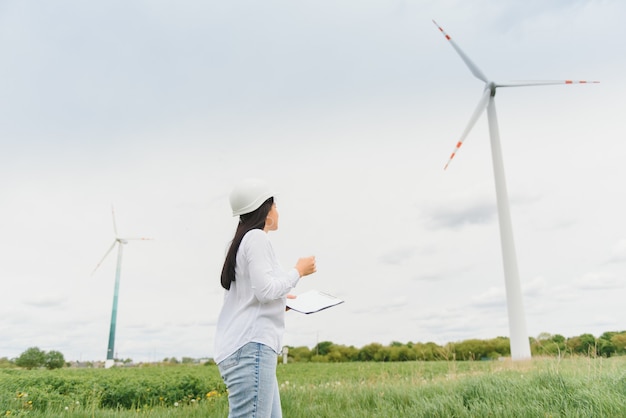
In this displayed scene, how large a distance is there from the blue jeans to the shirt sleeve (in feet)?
0.98

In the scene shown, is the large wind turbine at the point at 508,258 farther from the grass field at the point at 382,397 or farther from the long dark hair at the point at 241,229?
the long dark hair at the point at 241,229

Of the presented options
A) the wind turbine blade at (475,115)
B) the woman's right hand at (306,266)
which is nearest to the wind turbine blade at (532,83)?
the wind turbine blade at (475,115)

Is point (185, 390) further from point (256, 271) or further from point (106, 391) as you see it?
point (256, 271)

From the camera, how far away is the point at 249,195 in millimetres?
3227

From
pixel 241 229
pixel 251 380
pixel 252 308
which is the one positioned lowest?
pixel 251 380

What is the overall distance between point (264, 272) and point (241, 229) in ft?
1.20

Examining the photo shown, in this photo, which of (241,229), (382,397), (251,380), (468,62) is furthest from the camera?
(468,62)

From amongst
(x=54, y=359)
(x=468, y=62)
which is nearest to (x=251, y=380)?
(x=468, y=62)

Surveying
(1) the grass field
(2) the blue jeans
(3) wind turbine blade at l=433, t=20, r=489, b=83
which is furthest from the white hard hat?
(3) wind turbine blade at l=433, t=20, r=489, b=83

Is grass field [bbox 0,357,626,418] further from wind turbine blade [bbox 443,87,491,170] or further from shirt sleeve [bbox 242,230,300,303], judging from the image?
wind turbine blade [bbox 443,87,491,170]

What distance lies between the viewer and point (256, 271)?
2.96 meters

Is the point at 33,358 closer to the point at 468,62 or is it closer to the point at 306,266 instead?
the point at 468,62

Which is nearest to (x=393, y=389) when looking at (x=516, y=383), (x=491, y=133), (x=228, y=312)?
(x=516, y=383)

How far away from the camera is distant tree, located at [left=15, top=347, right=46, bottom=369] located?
2181 centimetres
